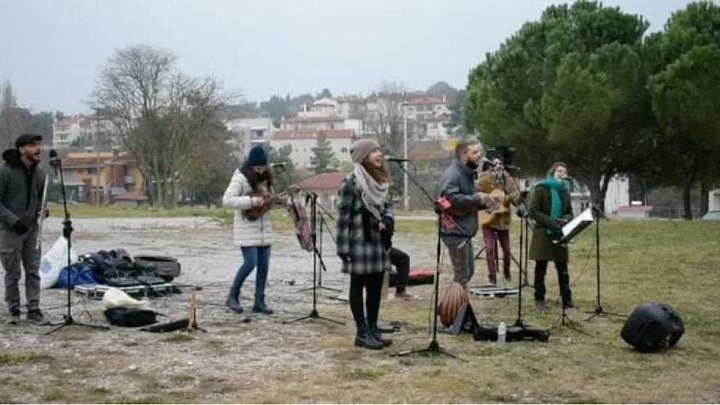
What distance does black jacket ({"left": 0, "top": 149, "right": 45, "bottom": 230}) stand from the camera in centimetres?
790

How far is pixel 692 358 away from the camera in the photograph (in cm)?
665

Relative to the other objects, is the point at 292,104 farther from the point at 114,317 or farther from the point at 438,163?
the point at 114,317

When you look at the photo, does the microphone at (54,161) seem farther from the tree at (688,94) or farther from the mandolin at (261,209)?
the tree at (688,94)

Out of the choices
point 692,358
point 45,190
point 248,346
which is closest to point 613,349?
point 692,358

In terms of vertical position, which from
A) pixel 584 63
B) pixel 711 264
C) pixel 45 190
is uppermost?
pixel 584 63

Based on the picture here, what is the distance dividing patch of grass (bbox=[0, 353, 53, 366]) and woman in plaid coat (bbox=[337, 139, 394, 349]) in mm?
2272

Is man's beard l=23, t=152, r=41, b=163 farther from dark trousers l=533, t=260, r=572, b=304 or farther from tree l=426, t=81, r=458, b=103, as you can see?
tree l=426, t=81, r=458, b=103

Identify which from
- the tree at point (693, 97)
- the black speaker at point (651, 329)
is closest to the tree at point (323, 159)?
the tree at point (693, 97)

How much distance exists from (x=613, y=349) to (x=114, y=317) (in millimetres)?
4326

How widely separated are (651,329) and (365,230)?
7.57ft

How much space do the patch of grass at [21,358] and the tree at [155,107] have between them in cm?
3931

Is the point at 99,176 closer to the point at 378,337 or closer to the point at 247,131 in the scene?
the point at 247,131

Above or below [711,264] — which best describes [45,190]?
above

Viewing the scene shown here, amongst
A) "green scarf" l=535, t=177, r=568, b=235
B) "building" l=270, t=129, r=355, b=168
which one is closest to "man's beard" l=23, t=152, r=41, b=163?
"green scarf" l=535, t=177, r=568, b=235
